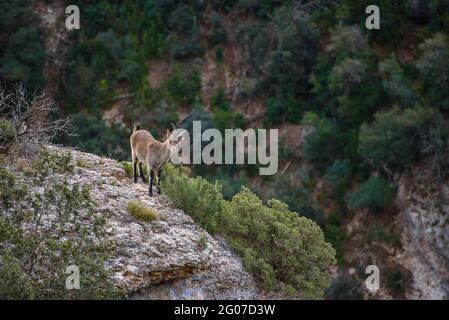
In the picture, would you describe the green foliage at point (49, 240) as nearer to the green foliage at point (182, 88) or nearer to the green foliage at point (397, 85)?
the green foliage at point (397, 85)

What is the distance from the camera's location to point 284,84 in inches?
1535

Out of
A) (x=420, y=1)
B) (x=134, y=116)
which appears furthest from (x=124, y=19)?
(x=420, y=1)

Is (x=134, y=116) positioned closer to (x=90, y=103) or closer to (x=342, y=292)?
(x=90, y=103)

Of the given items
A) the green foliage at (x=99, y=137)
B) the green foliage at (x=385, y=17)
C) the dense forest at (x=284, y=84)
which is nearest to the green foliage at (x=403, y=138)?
the dense forest at (x=284, y=84)

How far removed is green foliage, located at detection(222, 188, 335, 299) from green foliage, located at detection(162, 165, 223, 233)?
49cm

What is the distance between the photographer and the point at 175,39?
4169cm

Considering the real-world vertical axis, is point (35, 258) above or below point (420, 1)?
below

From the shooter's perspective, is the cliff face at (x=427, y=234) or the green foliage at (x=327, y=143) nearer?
the cliff face at (x=427, y=234)

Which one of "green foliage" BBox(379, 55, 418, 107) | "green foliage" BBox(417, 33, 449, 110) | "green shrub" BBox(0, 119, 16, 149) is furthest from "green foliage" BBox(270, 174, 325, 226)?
"green shrub" BBox(0, 119, 16, 149)

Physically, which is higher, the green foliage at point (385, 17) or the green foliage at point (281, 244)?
the green foliage at point (385, 17)

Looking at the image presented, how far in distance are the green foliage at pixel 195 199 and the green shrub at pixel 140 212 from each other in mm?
797

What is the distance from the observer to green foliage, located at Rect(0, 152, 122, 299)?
518 inches

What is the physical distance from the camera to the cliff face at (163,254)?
14.3 meters

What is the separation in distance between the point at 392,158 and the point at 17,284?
2281cm
